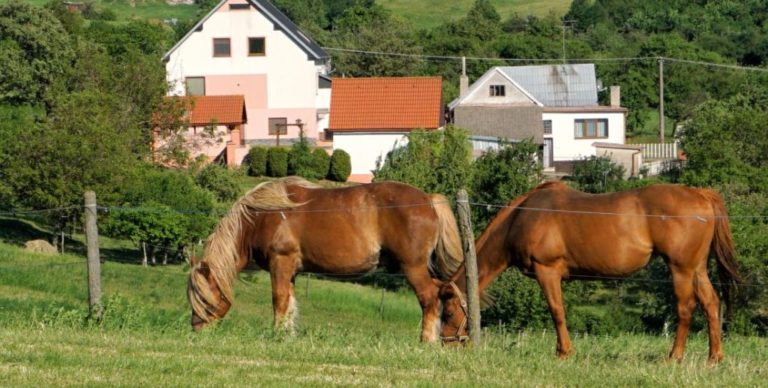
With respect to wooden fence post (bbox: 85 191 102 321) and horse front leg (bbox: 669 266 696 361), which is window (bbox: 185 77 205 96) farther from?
horse front leg (bbox: 669 266 696 361)

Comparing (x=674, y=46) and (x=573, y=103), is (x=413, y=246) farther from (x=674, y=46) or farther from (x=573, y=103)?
(x=674, y=46)

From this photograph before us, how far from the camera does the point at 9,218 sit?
149 feet

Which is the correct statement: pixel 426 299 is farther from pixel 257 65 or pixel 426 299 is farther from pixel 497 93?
pixel 497 93

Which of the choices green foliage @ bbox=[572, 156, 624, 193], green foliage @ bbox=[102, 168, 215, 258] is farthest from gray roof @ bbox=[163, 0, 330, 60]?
green foliage @ bbox=[102, 168, 215, 258]

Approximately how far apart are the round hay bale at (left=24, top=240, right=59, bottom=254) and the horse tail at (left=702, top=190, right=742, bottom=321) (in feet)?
92.5

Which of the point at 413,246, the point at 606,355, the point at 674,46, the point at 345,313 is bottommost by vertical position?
the point at 345,313

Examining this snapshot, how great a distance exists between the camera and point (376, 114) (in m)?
64.1

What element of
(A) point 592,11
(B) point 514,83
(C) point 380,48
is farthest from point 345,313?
(A) point 592,11

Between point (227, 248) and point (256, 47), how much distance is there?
53799mm

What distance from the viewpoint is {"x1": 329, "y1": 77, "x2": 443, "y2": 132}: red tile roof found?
63250 millimetres

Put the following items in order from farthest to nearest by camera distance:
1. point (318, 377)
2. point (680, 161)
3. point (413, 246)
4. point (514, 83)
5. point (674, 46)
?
point (674, 46), point (514, 83), point (680, 161), point (413, 246), point (318, 377)

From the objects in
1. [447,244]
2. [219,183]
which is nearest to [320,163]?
[219,183]

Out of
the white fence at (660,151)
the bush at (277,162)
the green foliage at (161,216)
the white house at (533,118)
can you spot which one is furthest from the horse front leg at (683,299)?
the white house at (533,118)

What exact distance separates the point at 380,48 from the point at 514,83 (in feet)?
67.0
